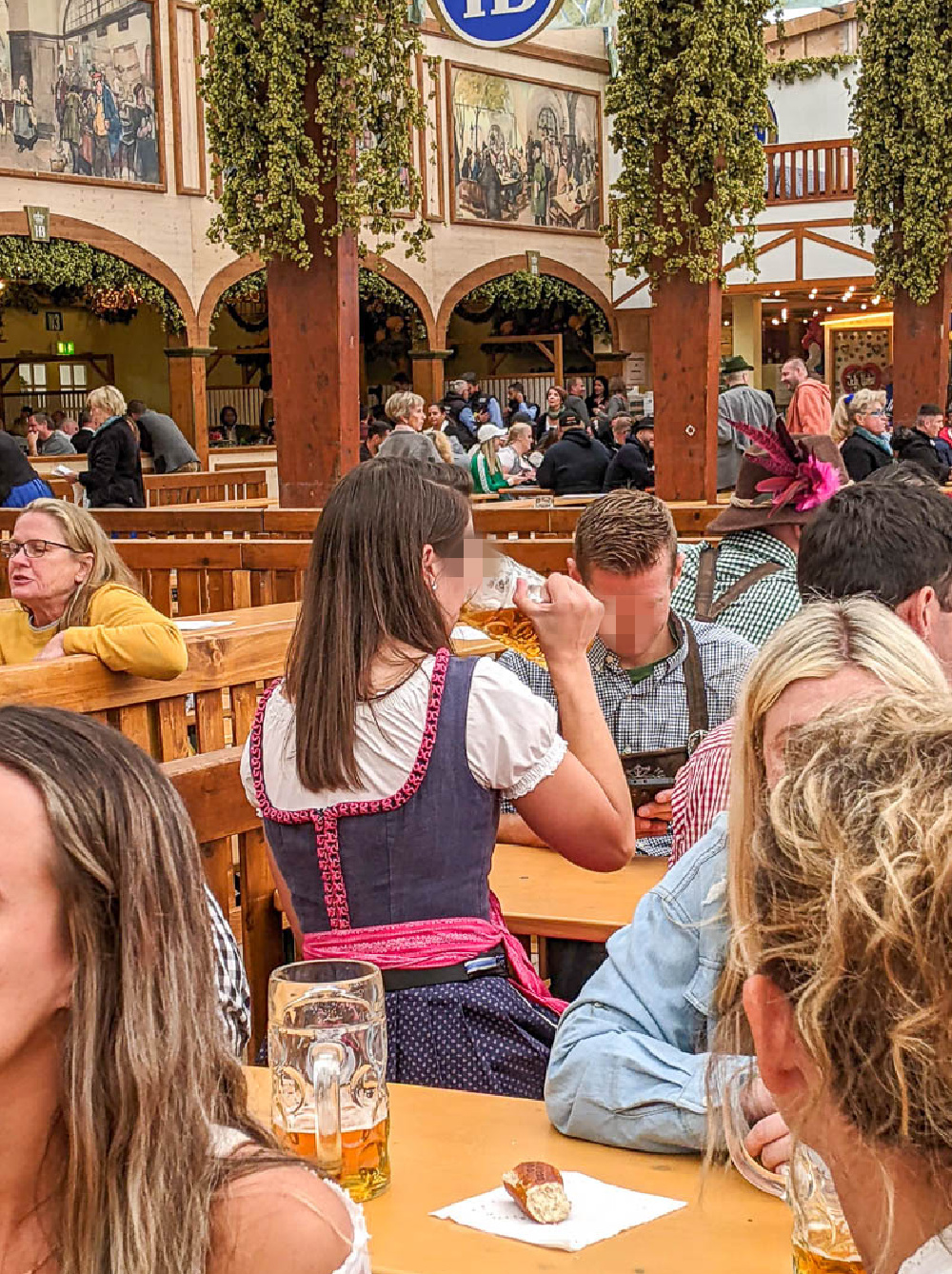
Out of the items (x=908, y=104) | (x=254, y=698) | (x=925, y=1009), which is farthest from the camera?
(x=908, y=104)

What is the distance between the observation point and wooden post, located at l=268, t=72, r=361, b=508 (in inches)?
313

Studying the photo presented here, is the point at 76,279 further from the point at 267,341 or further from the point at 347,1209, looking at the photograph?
the point at 347,1209

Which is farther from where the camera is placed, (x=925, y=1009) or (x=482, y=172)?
(x=482, y=172)

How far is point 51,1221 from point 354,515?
1.40m

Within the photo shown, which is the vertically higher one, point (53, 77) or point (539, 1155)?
point (53, 77)

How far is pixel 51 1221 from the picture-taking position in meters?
1.19

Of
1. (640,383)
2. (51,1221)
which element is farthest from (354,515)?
(640,383)

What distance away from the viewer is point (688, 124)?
8648 mm

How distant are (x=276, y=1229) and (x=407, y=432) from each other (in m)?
8.25

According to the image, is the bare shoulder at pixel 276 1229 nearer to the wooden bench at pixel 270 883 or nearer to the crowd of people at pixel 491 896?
the crowd of people at pixel 491 896

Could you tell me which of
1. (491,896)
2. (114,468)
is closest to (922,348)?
(114,468)

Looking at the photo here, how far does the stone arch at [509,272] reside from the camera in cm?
2131

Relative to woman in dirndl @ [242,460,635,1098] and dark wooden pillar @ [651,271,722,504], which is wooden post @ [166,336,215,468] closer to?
dark wooden pillar @ [651,271,722,504]

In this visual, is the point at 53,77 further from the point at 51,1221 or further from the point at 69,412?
the point at 51,1221
